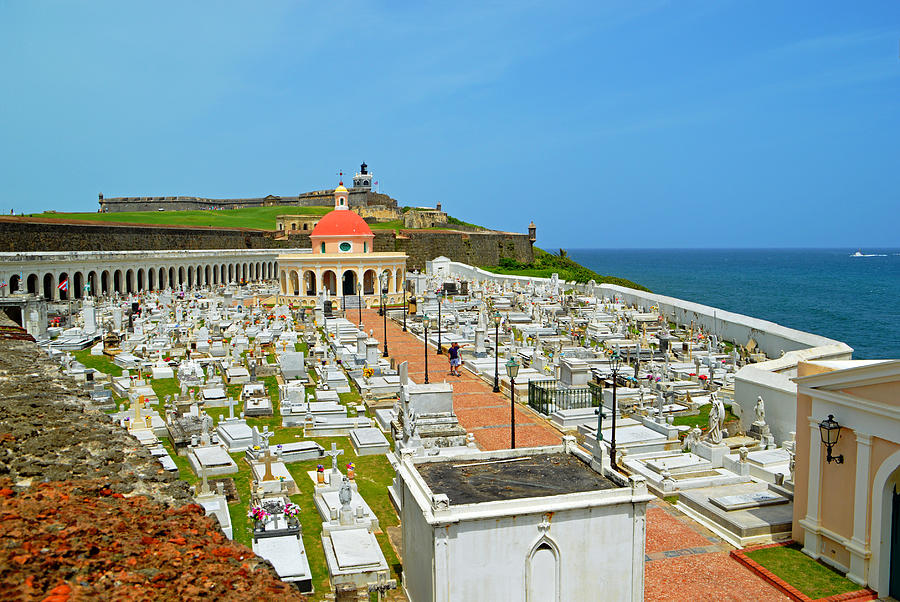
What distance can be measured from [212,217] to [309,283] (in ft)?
142

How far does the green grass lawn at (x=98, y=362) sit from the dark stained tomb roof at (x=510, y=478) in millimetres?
15189

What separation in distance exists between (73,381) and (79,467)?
5.14m

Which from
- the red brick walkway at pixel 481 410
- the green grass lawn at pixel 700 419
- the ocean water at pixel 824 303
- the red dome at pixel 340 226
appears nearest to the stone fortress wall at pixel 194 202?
the ocean water at pixel 824 303

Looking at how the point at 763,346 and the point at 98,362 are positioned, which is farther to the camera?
the point at 763,346

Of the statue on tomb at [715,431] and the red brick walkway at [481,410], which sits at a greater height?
the statue on tomb at [715,431]

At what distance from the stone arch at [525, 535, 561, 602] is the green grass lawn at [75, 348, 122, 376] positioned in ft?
54.8

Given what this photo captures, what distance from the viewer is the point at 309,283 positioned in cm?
4056

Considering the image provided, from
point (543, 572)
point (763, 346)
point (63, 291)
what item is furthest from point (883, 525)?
point (63, 291)

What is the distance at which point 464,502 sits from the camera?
7637mm

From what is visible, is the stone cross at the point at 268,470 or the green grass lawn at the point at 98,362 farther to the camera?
the green grass lawn at the point at 98,362

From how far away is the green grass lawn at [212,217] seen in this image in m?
67.3

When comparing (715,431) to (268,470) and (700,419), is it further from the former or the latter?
(268,470)

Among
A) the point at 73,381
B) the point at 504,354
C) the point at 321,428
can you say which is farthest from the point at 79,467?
the point at 504,354

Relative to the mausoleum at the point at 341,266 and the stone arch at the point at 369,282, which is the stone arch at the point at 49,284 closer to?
the mausoleum at the point at 341,266
